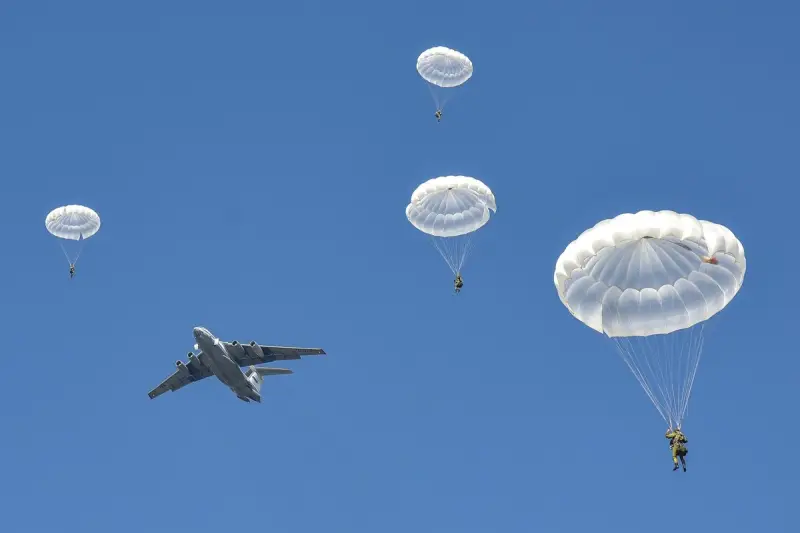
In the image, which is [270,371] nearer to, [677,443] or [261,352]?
[261,352]

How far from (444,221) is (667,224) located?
24.8m

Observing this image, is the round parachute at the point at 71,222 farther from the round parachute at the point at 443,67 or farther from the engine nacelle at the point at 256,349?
the round parachute at the point at 443,67

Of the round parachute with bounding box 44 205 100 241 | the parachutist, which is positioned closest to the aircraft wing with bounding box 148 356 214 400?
the round parachute with bounding box 44 205 100 241

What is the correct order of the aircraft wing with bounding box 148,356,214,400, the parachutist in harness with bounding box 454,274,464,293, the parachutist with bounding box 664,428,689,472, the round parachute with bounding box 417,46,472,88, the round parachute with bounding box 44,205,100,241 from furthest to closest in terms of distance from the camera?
the round parachute with bounding box 44,205,100,241 < the aircraft wing with bounding box 148,356,214,400 < the round parachute with bounding box 417,46,472,88 < the parachutist in harness with bounding box 454,274,464,293 < the parachutist with bounding box 664,428,689,472

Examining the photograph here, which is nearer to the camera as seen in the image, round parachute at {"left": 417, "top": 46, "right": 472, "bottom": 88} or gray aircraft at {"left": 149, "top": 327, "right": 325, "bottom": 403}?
gray aircraft at {"left": 149, "top": 327, "right": 325, "bottom": 403}

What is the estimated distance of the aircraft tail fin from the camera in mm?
80750

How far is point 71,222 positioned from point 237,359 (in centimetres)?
1921

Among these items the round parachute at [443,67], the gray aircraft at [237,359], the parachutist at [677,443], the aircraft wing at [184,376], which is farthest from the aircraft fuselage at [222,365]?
the parachutist at [677,443]

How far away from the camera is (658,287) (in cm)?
4903

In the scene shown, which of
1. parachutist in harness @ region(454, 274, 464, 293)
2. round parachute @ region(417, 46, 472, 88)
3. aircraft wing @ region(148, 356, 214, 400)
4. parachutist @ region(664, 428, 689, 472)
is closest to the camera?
parachutist @ region(664, 428, 689, 472)

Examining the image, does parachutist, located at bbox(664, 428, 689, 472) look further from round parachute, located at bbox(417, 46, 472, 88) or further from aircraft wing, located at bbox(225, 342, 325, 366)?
round parachute, located at bbox(417, 46, 472, 88)

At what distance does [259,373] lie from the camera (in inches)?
3263

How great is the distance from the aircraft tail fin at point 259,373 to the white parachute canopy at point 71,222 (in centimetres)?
1772

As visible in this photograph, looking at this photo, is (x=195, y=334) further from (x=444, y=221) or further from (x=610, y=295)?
(x=610, y=295)
